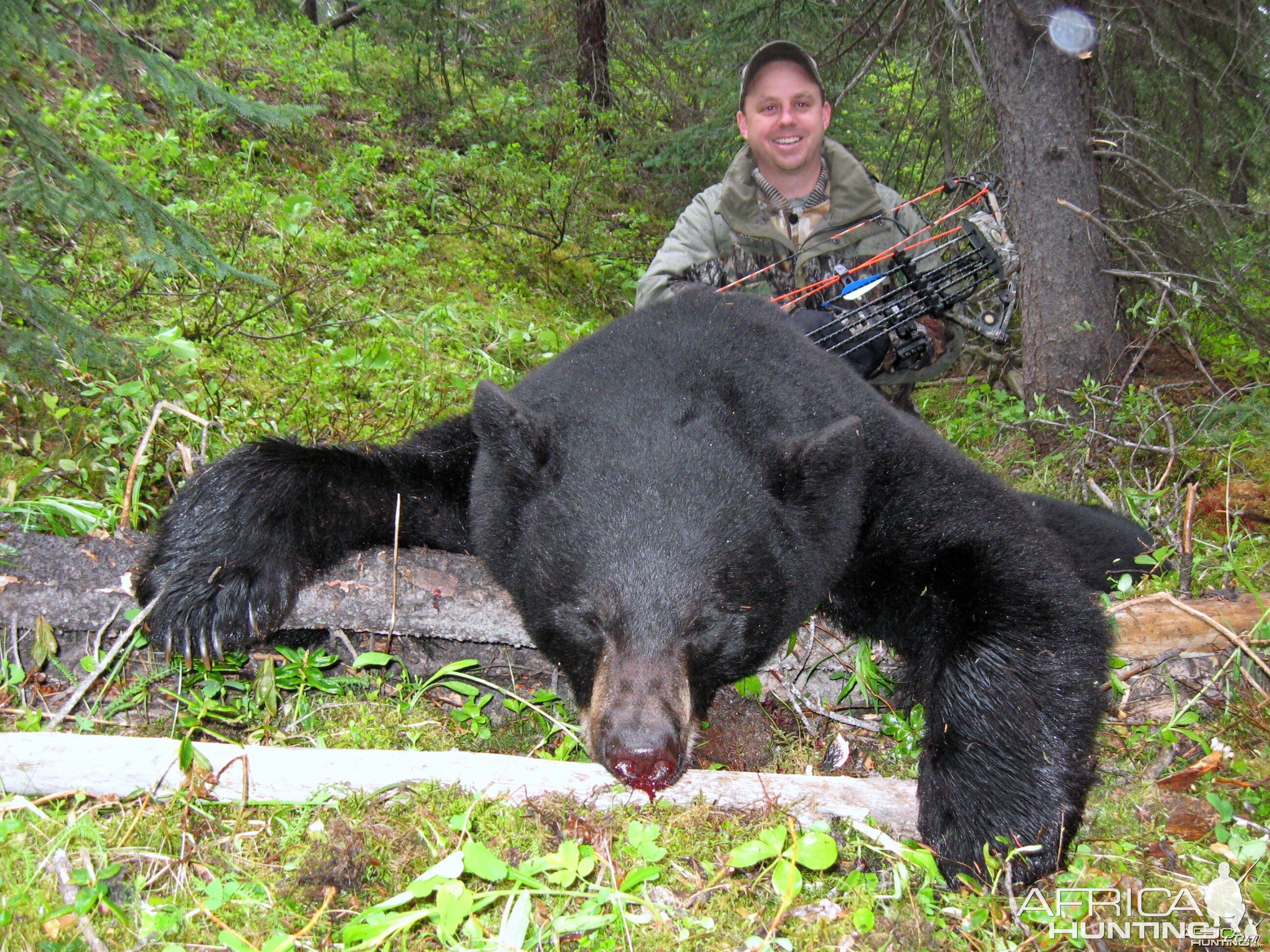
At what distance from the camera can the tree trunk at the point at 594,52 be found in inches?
410

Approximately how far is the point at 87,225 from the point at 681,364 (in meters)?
4.58

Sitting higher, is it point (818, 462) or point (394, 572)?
point (818, 462)

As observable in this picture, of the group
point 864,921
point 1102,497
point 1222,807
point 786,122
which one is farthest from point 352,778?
point 786,122

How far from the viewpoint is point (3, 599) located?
2.56 m

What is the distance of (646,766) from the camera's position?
2.12 m

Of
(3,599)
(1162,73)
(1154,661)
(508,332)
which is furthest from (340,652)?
(1162,73)

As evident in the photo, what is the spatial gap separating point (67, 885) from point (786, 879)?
4.84 ft

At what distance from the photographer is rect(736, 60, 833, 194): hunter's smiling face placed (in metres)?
5.57

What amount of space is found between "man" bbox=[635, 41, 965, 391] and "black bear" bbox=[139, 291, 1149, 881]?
2.55 meters

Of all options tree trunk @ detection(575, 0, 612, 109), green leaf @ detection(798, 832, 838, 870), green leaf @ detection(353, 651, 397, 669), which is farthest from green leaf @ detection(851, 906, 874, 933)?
tree trunk @ detection(575, 0, 612, 109)

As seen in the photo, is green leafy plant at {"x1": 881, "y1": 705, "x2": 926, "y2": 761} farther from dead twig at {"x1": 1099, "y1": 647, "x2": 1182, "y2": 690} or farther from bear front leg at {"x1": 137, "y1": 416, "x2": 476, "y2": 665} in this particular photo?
bear front leg at {"x1": 137, "y1": 416, "x2": 476, "y2": 665}

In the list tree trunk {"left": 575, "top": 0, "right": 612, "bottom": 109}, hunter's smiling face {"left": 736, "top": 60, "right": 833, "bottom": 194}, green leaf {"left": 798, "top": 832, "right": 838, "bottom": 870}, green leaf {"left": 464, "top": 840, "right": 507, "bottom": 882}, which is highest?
tree trunk {"left": 575, "top": 0, "right": 612, "bottom": 109}

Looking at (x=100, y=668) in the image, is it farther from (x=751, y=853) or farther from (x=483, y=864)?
(x=751, y=853)

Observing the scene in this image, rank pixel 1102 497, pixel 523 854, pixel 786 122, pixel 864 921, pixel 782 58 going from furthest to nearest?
1. pixel 782 58
2. pixel 786 122
3. pixel 1102 497
4. pixel 523 854
5. pixel 864 921
